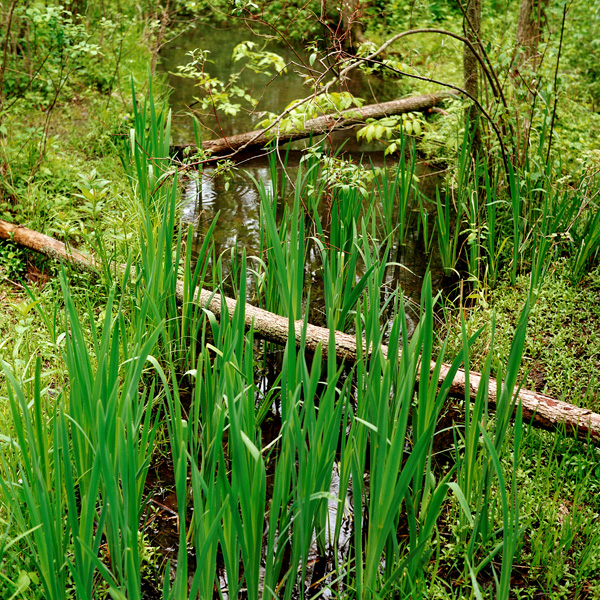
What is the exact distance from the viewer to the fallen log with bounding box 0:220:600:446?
238 cm

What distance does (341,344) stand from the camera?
2.71m

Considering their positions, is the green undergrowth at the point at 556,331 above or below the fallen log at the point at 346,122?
below

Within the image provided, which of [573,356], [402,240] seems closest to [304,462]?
[573,356]

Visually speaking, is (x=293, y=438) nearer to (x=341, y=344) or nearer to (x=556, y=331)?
(x=341, y=344)

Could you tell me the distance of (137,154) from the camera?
338 centimetres

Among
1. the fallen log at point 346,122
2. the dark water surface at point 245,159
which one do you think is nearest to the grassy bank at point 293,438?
the dark water surface at point 245,159

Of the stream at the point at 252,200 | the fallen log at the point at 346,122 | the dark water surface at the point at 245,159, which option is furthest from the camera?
the fallen log at the point at 346,122

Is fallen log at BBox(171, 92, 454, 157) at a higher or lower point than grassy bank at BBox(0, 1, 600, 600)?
higher

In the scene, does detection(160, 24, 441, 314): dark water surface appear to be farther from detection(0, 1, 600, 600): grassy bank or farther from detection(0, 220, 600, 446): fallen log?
detection(0, 220, 600, 446): fallen log

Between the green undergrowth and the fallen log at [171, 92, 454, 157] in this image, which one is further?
the fallen log at [171, 92, 454, 157]

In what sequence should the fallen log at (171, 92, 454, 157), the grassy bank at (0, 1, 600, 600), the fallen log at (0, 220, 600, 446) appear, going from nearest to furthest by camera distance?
the grassy bank at (0, 1, 600, 600)
the fallen log at (0, 220, 600, 446)
the fallen log at (171, 92, 454, 157)

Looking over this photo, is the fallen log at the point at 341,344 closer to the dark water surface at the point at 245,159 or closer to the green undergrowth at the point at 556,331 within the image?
the green undergrowth at the point at 556,331

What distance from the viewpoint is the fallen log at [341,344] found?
2383mm

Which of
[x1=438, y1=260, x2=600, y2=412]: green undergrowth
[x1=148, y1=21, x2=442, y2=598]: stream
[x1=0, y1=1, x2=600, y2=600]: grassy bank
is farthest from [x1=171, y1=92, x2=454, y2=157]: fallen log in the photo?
[x1=438, y1=260, x2=600, y2=412]: green undergrowth
